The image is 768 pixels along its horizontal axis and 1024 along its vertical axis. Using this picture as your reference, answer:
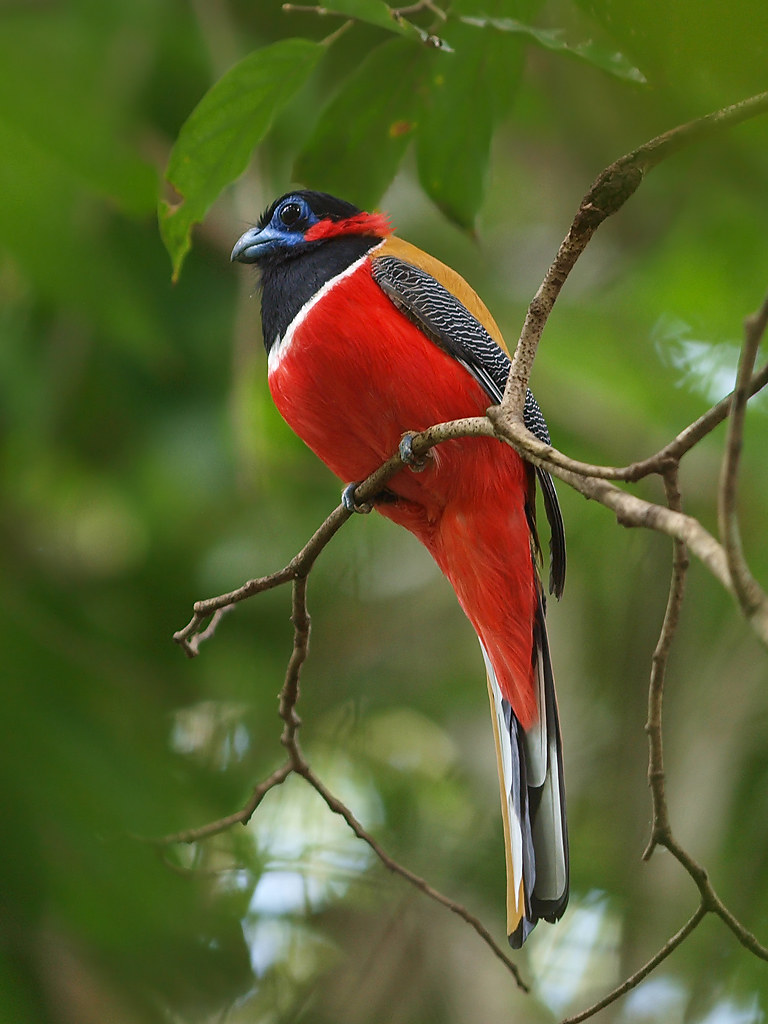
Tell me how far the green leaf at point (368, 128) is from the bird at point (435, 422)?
0.30 meters

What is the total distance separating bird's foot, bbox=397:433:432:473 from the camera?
251 cm

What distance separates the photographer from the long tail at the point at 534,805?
8.22 ft

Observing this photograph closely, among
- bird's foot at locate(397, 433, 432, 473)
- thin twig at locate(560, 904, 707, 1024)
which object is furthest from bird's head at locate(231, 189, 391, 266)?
thin twig at locate(560, 904, 707, 1024)

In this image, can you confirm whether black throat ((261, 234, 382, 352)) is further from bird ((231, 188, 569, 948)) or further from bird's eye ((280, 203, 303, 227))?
bird's eye ((280, 203, 303, 227))

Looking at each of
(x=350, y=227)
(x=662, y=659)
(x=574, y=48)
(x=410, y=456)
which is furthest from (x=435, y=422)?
(x=662, y=659)

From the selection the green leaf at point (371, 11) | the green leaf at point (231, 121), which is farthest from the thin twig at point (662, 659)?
the green leaf at point (231, 121)

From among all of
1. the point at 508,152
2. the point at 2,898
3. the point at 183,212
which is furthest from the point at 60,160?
the point at 508,152

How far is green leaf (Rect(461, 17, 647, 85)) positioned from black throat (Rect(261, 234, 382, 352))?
819 millimetres

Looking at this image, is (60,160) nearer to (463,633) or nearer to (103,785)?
(103,785)

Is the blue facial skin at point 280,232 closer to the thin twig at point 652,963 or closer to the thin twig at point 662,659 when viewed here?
the thin twig at point 662,659

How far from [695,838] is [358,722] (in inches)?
48.1

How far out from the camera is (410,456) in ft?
8.20

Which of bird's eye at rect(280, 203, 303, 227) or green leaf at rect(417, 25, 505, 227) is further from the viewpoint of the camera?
bird's eye at rect(280, 203, 303, 227)

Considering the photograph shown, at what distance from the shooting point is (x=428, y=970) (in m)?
4.14
